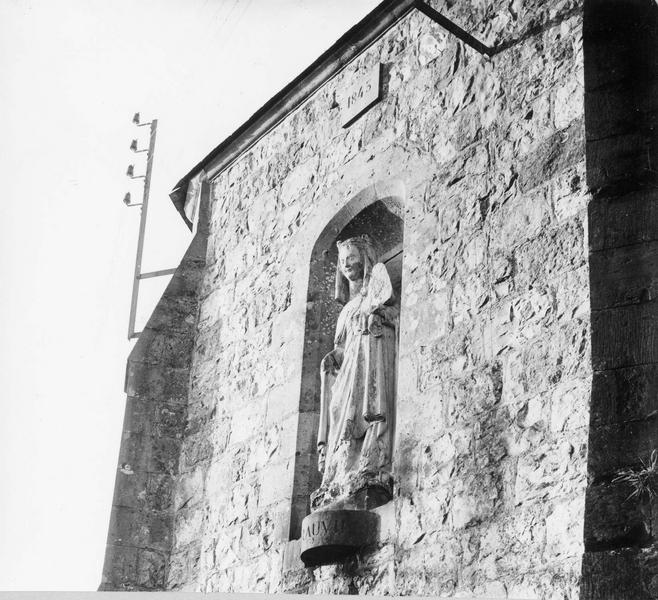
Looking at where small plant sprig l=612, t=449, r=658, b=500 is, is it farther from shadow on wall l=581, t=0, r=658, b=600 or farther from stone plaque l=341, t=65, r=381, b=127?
stone plaque l=341, t=65, r=381, b=127

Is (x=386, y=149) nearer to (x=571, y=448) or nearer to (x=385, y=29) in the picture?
(x=385, y=29)

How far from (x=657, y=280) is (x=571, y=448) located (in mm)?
877

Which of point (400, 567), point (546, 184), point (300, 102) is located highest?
point (300, 102)

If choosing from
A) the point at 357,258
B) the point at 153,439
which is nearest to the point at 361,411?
the point at 357,258

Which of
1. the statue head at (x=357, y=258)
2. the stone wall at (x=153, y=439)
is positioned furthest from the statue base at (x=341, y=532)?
the stone wall at (x=153, y=439)

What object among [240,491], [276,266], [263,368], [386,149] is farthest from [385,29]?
[240,491]

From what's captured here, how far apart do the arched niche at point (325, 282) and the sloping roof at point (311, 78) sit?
43.5 inches

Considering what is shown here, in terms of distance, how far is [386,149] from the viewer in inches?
350

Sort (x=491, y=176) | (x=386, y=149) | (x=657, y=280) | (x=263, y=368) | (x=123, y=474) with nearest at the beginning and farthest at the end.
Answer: (x=657, y=280), (x=491, y=176), (x=386, y=149), (x=263, y=368), (x=123, y=474)

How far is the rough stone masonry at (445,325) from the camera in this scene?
6527mm

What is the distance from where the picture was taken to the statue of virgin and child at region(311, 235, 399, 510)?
7.85 m

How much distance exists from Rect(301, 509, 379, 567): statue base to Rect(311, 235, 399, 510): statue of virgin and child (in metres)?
0.15

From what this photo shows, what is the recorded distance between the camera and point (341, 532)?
7582mm

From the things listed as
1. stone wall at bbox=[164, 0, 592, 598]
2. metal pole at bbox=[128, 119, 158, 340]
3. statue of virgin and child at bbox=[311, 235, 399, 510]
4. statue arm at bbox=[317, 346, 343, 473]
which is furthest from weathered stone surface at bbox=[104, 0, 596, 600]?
metal pole at bbox=[128, 119, 158, 340]
